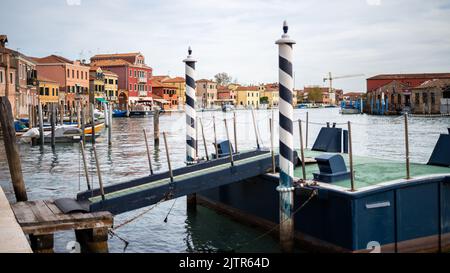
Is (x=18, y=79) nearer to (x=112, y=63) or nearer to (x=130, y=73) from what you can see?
(x=130, y=73)

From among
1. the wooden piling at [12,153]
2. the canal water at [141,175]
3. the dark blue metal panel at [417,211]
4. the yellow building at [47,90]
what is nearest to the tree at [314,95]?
the yellow building at [47,90]

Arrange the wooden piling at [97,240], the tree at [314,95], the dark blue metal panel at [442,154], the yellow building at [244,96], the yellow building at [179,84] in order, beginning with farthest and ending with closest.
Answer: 1. the tree at [314,95]
2. the yellow building at [244,96]
3. the yellow building at [179,84]
4. the dark blue metal panel at [442,154]
5. the wooden piling at [97,240]

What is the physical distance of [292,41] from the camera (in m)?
6.77

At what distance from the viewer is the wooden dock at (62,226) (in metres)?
6.23

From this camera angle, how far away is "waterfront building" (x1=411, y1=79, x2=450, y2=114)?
63.3 meters

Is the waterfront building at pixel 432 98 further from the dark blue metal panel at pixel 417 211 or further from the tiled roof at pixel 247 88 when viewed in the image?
the tiled roof at pixel 247 88

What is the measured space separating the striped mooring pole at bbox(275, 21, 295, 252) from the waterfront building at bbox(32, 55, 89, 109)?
179 feet

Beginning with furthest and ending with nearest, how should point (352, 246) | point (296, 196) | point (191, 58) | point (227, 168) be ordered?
point (191, 58) → point (227, 168) → point (296, 196) → point (352, 246)

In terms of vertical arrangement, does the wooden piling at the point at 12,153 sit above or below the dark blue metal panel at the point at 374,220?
above

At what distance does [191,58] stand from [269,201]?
3.78 metres

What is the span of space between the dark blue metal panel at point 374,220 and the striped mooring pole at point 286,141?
2.66ft

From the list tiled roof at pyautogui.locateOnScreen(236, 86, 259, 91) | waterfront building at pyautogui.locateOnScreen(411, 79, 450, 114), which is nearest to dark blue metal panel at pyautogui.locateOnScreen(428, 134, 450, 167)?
waterfront building at pyautogui.locateOnScreen(411, 79, 450, 114)
